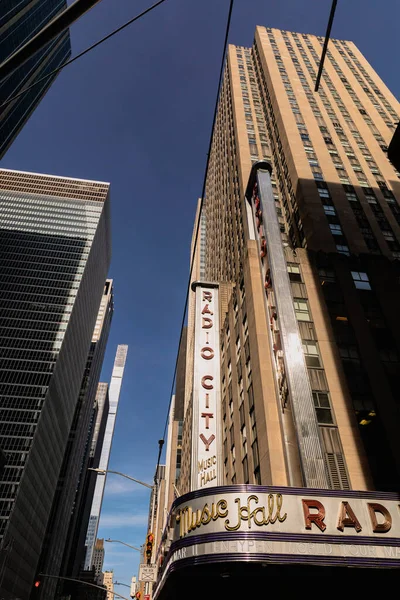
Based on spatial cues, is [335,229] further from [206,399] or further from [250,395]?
[206,399]

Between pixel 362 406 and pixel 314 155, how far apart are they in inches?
1441

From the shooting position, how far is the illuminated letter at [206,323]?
3108cm

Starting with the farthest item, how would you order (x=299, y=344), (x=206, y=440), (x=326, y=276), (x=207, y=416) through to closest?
(x=326, y=276)
(x=207, y=416)
(x=206, y=440)
(x=299, y=344)

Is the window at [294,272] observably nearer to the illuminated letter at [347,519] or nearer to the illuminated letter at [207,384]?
the illuminated letter at [207,384]

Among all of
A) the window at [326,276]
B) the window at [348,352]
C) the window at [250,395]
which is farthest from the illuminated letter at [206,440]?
the window at [326,276]

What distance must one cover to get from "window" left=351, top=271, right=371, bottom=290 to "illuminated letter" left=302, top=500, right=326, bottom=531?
2513cm

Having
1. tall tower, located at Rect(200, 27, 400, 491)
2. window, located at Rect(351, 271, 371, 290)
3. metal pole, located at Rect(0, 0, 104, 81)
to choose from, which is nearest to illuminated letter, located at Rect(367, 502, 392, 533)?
tall tower, located at Rect(200, 27, 400, 491)

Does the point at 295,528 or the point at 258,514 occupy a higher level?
the point at 258,514

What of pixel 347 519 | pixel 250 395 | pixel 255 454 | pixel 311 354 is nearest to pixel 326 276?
pixel 311 354

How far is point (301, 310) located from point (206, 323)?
26.5ft

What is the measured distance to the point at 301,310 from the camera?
32.9m

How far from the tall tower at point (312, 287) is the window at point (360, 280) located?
0.12 m

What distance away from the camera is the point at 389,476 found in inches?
944

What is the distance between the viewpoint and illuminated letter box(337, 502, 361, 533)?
13.8 metres
